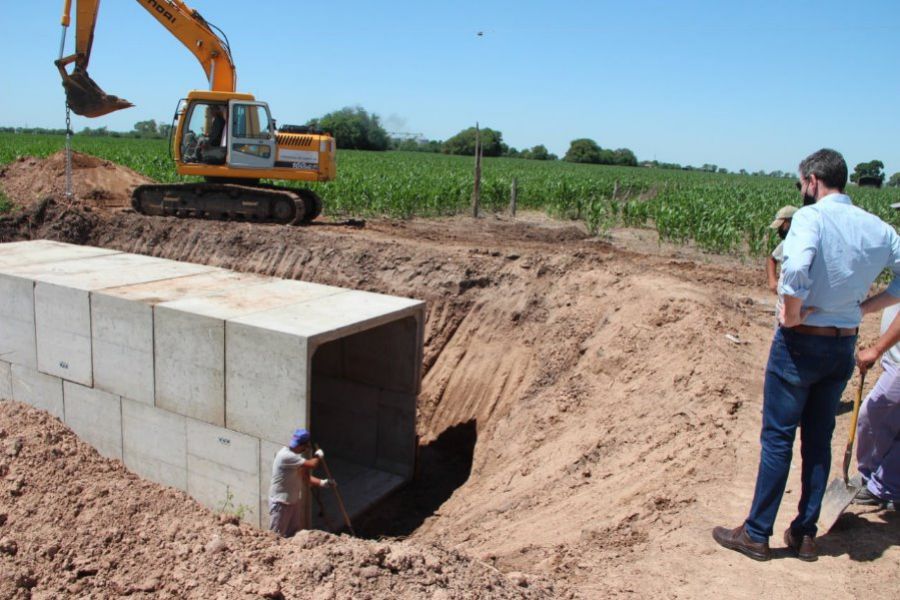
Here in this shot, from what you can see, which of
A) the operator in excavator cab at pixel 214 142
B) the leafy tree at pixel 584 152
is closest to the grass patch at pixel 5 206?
the operator in excavator cab at pixel 214 142

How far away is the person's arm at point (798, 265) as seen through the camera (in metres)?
3.87

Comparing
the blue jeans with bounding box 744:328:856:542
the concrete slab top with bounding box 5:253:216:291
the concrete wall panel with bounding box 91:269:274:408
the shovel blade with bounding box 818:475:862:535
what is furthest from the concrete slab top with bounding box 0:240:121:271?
the shovel blade with bounding box 818:475:862:535

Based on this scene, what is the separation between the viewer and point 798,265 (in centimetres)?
386

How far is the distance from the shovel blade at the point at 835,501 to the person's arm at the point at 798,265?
1415 mm

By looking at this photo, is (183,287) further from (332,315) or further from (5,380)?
(5,380)

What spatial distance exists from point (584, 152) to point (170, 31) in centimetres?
7402

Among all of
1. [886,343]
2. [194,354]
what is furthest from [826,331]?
[194,354]

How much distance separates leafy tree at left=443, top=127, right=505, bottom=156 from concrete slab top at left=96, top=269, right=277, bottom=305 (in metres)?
66.8

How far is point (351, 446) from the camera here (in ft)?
34.1

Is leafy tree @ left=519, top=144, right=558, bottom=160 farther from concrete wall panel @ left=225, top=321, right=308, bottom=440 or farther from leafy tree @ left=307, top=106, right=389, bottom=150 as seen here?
concrete wall panel @ left=225, top=321, right=308, bottom=440

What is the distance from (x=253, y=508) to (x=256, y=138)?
974 cm

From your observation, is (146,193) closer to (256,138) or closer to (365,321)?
(256,138)

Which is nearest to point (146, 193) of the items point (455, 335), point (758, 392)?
point (455, 335)

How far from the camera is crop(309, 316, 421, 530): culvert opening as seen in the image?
9477 mm
